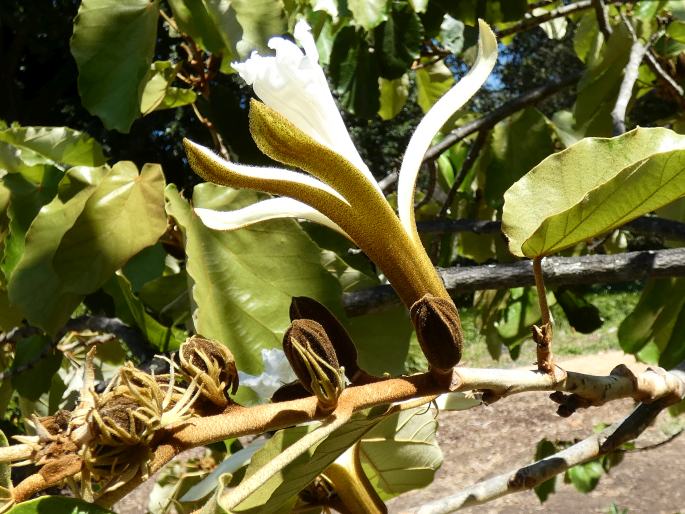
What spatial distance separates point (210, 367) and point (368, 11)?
928 mm

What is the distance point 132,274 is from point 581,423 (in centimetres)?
Result: 421

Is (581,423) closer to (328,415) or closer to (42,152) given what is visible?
(42,152)

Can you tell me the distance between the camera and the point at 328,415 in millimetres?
407

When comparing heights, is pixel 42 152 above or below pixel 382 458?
above

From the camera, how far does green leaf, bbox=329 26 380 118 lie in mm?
1533

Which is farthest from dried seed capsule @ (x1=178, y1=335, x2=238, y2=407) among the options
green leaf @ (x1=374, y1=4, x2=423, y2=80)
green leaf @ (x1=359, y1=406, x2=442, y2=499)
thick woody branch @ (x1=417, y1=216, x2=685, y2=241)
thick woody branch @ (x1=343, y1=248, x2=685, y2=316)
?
green leaf @ (x1=374, y1=4, x2=423, y2=80)

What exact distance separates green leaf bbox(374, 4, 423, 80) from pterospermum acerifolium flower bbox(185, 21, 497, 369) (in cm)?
92

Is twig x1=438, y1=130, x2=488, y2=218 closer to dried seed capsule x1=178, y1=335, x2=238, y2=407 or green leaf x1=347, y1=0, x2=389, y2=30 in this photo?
green leaf x1=347, y1=0, x2=389, y2=30

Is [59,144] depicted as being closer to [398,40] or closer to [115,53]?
[115,53]

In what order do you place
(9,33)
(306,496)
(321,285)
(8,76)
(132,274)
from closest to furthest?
(306,496)
(321,285)
(132,274)
(8,76)
(9,33)

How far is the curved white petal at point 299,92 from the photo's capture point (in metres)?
0.47

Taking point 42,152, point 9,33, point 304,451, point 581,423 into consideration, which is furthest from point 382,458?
point 9,33

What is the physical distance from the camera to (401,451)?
76 centimetres

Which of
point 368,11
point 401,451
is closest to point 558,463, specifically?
point 401,451
